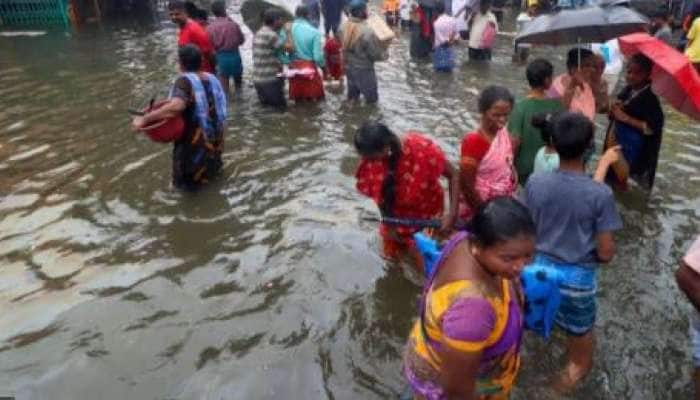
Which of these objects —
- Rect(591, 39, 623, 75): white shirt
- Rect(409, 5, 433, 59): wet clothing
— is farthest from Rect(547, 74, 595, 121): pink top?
Rect(409, 5, 433, 59): wet clothing

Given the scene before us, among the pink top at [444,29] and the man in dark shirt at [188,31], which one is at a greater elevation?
the man in dark shirt at [188,31]

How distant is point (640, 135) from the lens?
4.85 metres

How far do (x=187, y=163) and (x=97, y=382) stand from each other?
2.69m

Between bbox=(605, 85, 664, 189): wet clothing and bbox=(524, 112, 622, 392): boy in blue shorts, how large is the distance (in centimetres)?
206

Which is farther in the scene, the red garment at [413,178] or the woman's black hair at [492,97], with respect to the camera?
the red garment at [413,178]

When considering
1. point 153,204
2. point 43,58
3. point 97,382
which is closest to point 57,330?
point 97,382

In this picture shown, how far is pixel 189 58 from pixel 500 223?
4.28m

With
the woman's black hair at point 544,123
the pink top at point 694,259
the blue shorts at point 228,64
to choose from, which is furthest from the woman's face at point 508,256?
the blue shorts at point 228,64

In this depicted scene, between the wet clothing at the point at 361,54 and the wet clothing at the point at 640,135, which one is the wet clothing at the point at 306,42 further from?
the wet clothing at the point at 640,135

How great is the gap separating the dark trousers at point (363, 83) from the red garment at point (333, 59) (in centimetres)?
83

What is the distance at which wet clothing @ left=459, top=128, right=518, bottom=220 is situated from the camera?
11.4 feet

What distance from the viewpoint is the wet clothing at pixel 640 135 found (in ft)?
15.5

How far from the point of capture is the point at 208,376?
3.42m

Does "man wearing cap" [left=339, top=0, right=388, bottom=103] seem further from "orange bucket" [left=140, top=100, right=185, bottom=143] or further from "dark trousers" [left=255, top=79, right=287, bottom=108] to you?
"orange bucket" [left=140, top=100, right=185, bottom=143]
